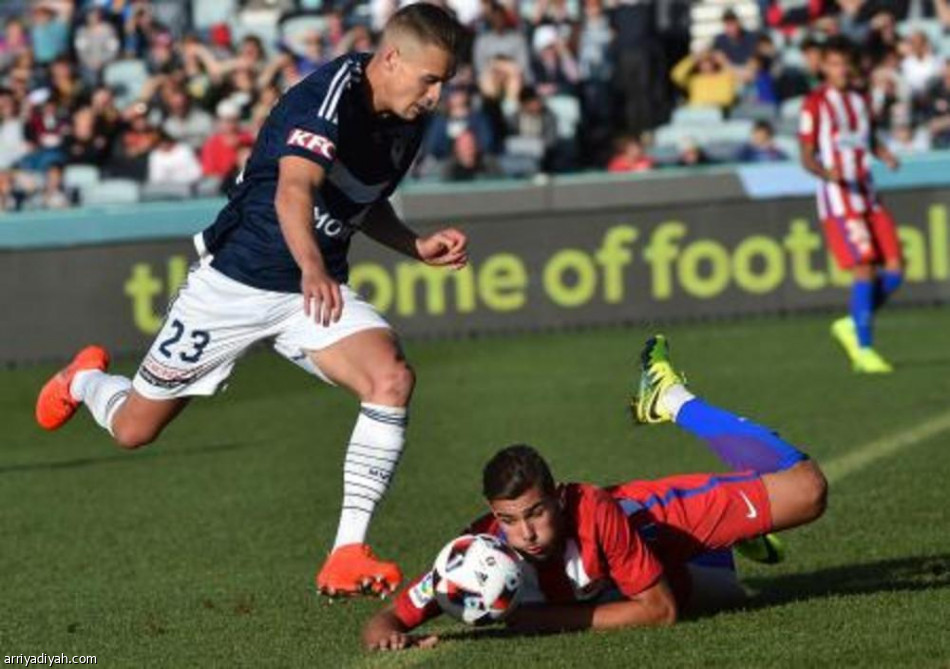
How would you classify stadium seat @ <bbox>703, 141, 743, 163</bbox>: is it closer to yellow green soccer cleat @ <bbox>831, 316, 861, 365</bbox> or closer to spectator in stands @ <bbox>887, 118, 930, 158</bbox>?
spectator in stands @ <bbox>887, 118, 930, 158</bbox>

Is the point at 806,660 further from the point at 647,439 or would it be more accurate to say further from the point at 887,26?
the point at 887,26

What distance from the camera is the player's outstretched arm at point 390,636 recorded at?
314 inches

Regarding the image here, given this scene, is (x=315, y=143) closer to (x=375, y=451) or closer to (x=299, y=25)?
(x=375, y=451)

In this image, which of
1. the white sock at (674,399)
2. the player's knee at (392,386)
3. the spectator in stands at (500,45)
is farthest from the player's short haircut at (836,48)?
the player's knee at (392,386)

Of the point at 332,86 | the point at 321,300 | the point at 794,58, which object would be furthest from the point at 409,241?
the point at 794,58

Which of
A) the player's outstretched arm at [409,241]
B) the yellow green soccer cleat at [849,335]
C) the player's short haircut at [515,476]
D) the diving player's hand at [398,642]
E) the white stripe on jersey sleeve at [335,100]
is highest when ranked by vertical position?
the white stripe on jersey sleeve at [335,100]

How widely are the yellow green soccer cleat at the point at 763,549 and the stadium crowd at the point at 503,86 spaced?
14.6 metres

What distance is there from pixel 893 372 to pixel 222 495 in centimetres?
610

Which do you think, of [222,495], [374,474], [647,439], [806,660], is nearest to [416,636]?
[374,474]

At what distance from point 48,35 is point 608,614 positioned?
20985 millimetres

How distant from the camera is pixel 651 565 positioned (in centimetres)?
797

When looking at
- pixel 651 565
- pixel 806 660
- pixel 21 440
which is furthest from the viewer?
pixel 21 440

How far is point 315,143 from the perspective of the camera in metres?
8.43

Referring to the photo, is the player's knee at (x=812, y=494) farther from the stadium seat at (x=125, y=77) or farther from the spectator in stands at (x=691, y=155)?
the stadium seat at (x=125, y=77)
